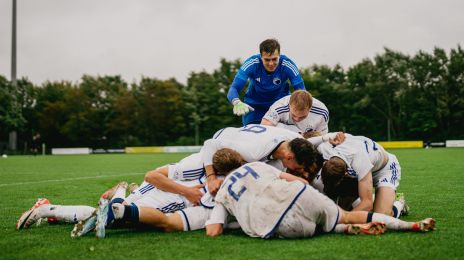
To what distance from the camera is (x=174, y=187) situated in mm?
5957

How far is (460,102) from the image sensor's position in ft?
181

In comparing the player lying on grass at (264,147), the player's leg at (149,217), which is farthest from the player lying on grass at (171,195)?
the player lying on grass at (264,147)

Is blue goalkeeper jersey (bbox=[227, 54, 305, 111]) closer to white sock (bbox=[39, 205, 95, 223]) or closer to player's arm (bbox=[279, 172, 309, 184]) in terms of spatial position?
white sock (bbox=[39, 205, 95, 223])

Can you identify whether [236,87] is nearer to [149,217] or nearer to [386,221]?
[149,217]

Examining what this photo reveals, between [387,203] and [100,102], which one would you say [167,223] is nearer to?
[387,203]

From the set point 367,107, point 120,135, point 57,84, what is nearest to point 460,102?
point 367,107

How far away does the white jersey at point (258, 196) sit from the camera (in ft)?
16.7

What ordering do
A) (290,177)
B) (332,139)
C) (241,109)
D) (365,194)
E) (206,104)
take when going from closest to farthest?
(290,177) < (365,194) < (332,139) < (241,109) < (206,104)

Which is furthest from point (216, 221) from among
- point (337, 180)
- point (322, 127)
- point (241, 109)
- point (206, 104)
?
point (206, 104)

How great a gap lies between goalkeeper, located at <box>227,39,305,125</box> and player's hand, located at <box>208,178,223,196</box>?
270 cm

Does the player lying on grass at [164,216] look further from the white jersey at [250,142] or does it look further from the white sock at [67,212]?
the white sock at [67,212]

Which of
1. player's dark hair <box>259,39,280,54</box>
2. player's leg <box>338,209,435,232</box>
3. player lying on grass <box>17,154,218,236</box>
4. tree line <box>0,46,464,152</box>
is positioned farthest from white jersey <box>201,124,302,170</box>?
tree line <box>0,46,464,152</box>

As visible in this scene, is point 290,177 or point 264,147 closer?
point 290,177

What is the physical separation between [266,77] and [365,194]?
146 inches
